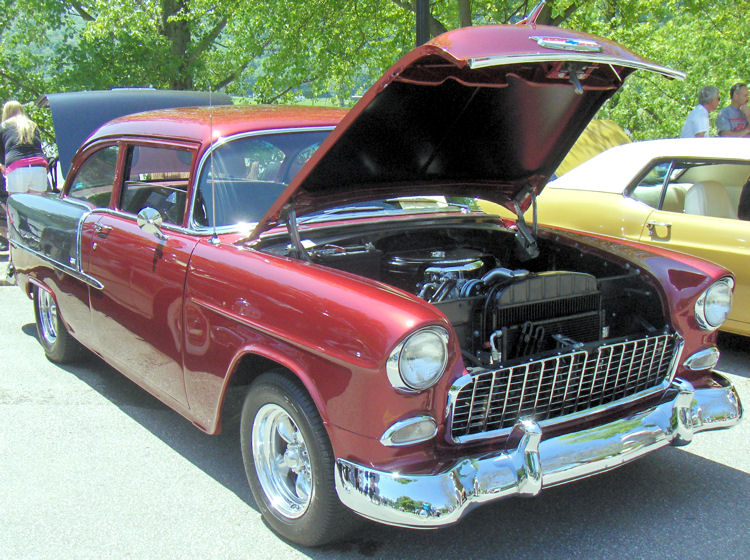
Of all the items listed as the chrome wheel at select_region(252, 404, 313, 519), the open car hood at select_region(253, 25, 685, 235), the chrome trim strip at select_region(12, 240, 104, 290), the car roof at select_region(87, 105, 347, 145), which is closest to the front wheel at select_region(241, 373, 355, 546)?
the chrome wheel at select_region(252, 404, 313, 519)

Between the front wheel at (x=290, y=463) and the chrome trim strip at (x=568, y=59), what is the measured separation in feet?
4.23

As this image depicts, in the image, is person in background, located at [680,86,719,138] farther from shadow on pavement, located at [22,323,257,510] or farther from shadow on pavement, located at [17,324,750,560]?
shadow on pavement, located at [22,323,257,510]

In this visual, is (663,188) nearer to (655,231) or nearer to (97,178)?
(655,231)

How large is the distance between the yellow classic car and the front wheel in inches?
123

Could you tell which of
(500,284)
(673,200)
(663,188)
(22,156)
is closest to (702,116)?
(673,200)

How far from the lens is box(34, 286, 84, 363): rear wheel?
4781 mm

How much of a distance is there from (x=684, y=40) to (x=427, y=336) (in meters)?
19.3

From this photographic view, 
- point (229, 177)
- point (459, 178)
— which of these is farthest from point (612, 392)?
point (229, 177)

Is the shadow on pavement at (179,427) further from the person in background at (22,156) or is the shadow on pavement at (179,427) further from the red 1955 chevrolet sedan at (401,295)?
the person in background at (22,156)

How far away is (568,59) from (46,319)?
3833mm

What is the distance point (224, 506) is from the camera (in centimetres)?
319

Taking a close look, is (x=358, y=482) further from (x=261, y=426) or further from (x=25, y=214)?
(x=25, y=214)

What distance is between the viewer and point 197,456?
367 centimetres

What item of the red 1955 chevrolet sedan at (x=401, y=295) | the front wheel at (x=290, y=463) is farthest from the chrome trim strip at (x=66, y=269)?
the front wheel at (x=290, y=463)
